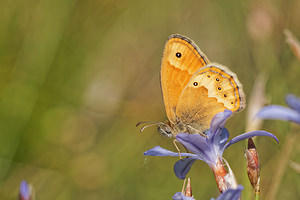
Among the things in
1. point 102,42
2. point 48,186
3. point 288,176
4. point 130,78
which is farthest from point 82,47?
point 288,176

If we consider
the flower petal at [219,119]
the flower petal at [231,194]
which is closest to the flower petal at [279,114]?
the flower petal at [231,194]

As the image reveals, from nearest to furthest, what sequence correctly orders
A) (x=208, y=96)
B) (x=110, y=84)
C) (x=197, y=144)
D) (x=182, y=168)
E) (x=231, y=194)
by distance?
1. (x=231, y=194)
2. (x=197, y=144)
3. (x=182, y=168)
4. (x=208, y=96)
5. (x=110, y=84)

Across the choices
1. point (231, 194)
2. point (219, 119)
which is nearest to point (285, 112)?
point (231, 194)

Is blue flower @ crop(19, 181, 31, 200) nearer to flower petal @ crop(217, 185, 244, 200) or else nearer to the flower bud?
flower petal @ crop(217, 185, 244, 200)

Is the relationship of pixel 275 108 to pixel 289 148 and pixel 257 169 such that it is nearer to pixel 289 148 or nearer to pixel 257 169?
pixel 257 169

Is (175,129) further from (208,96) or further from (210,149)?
(210,149)

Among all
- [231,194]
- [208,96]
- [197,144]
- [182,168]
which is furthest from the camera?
[208,96]

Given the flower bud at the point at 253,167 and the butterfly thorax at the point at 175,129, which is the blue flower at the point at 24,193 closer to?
the butterfly thorax at the point at 175,129
